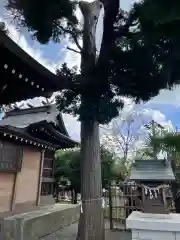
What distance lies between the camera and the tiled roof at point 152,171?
433cm

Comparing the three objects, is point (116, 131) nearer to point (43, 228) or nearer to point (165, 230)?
point (43, 228)

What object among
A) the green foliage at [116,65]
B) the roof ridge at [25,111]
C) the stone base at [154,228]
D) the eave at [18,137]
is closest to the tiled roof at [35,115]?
the roof ridge at [25,111]

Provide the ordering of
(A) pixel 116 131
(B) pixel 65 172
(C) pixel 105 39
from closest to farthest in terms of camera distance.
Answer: (C) pixel 105 39 < (B) pixel 65 172 < (A) pixel 116 131

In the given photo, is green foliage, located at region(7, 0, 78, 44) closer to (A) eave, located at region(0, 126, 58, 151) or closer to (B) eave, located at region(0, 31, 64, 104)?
(B) eave, located at region(0, 31, 64, 104)

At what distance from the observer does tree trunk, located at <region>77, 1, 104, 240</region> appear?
4.66 meters

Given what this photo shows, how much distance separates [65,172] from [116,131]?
469cm

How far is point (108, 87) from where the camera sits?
4609 millimetres

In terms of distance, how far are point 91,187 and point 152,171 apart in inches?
47.8

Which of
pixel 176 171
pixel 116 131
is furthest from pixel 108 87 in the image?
pixel 116 131

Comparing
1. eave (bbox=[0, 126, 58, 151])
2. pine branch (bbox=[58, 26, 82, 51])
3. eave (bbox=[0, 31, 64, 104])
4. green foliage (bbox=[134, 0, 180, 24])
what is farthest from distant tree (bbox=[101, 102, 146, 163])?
green foliage (bbox=[134, 0, 180, 24])

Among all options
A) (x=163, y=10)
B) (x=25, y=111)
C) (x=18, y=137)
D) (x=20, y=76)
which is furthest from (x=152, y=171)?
(x=25, y=111)

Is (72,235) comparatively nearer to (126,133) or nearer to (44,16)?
(44,16)

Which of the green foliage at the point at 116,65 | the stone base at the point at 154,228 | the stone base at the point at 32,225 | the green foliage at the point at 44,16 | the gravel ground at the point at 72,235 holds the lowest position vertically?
the gravel ground at the point at 72,235

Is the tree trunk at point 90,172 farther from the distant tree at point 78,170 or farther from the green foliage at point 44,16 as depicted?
the distant tree at point 78,170
